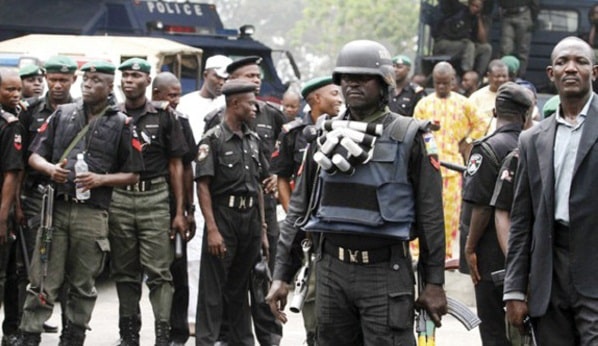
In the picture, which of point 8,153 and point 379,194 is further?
point 8,153

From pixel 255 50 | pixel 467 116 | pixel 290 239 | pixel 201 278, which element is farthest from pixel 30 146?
pixel 255 50

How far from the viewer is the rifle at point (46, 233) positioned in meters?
10.2

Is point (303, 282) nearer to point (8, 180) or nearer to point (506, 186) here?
point (506, 186)

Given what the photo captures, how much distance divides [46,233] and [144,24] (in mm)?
11526

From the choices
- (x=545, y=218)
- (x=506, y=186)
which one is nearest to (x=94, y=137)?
(x=506, y=186)

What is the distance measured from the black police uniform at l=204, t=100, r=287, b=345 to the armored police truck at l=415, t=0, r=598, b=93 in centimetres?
960

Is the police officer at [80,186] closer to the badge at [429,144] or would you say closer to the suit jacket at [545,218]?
the badge at [429,144]

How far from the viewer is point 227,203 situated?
10680 millimetres

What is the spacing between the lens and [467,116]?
14328 millimetres

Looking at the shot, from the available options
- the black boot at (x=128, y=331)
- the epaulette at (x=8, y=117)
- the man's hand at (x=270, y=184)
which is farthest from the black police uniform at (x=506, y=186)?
the epaulette at (x=8, y=117)

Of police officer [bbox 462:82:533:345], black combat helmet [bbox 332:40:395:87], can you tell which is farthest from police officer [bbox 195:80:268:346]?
black combat helmet [bbox 332:40:395:87]

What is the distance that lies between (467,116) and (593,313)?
7690 millimetres

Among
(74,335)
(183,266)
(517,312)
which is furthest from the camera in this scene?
(183,266)

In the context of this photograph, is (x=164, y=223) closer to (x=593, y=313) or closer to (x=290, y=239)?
(x=290, y=239)
